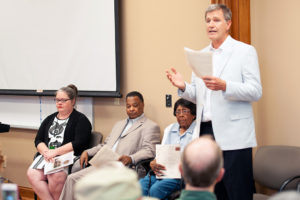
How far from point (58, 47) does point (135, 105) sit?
1.55 metres

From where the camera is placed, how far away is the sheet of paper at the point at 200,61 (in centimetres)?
270

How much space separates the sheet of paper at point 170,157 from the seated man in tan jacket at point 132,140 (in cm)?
53

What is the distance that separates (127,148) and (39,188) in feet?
3.47

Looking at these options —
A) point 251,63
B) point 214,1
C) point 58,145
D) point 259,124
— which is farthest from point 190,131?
point 58,145

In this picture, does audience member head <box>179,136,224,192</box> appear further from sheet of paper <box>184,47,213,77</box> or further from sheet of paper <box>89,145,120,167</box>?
sheet of paper <box>89,145,120,167</box>

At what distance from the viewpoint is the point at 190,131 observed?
12.1 ft

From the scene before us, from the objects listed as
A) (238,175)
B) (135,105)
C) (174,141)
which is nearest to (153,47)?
(135,105)

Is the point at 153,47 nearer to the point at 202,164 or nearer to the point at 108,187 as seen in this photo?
the point at 202,164

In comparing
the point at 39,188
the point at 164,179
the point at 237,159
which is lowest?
the point at 39,188

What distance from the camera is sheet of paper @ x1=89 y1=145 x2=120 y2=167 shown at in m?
3.68

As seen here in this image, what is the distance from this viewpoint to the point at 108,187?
1.32m

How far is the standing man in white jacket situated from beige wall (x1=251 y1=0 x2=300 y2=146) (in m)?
0.92

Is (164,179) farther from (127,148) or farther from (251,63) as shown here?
(251,63)

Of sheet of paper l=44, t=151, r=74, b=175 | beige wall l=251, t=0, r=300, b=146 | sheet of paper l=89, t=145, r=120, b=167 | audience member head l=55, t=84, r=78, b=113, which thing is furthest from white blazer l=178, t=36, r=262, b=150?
audience member head l=55, t=84, r=78, b=113
